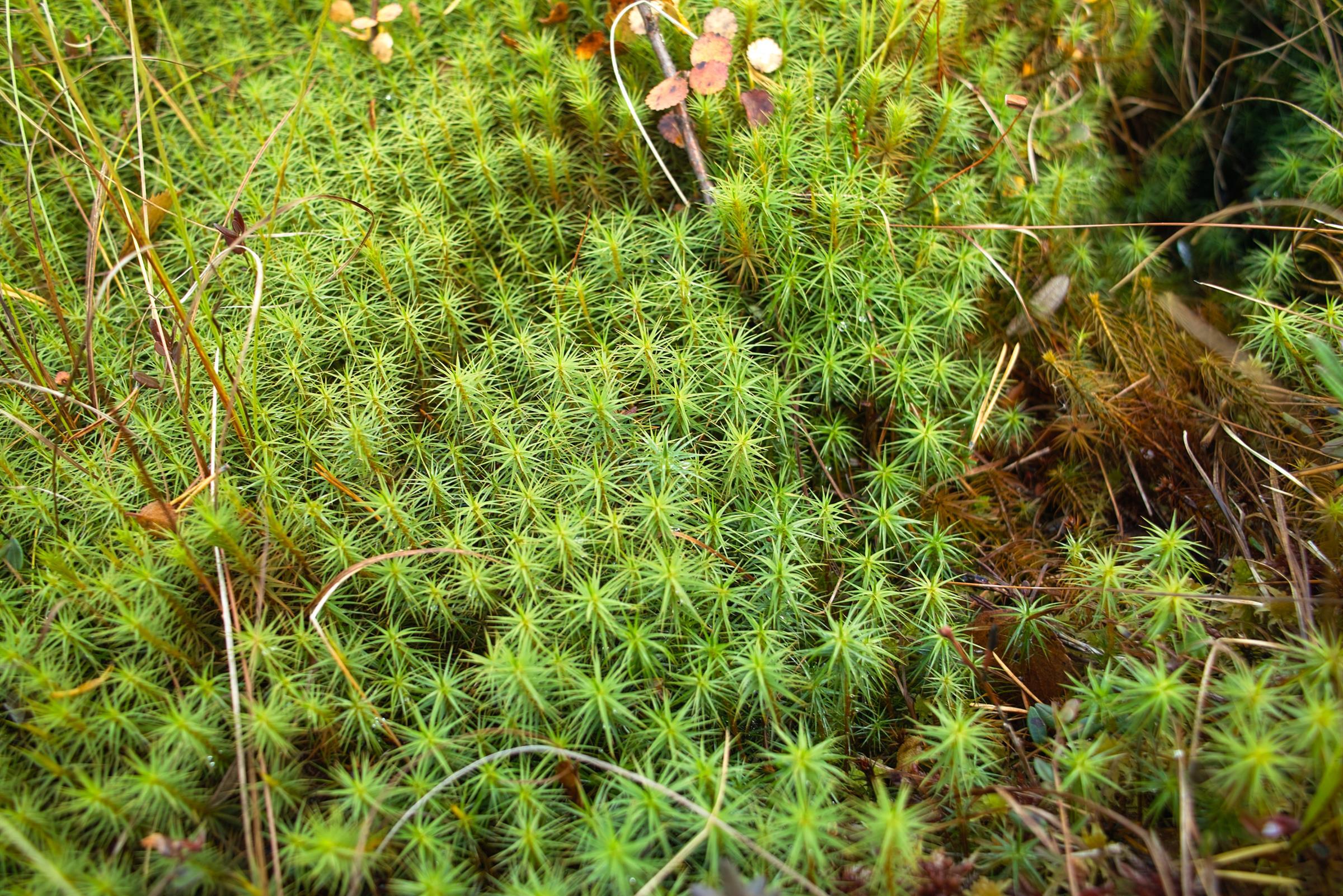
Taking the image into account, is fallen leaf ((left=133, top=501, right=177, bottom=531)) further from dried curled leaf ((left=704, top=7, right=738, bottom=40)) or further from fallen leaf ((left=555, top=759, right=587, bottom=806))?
dried curled leaf ((left=704, top=7, right=738, bottom=40))

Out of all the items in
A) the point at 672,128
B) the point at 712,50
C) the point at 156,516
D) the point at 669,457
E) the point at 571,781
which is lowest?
the point at 571,781

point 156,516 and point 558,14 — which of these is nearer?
point 156,516

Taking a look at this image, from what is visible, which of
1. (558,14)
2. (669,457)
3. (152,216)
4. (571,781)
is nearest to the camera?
(571,781)

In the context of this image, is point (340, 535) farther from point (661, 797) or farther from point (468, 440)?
point (661, 797)

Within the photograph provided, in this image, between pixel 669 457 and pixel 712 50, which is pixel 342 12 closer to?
pixel 712 50

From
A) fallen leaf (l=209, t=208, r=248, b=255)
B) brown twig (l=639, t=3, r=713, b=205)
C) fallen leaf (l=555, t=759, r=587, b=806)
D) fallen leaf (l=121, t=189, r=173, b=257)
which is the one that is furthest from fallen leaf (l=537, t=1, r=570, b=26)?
fallen leaf (l=555, t=759, r=587, b=806)

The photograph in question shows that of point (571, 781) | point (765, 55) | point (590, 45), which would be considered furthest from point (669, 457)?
point (590, 45)

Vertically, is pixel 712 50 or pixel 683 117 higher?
pixel 712 50

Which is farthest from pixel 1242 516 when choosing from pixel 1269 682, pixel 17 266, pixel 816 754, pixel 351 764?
pixel 17 266
